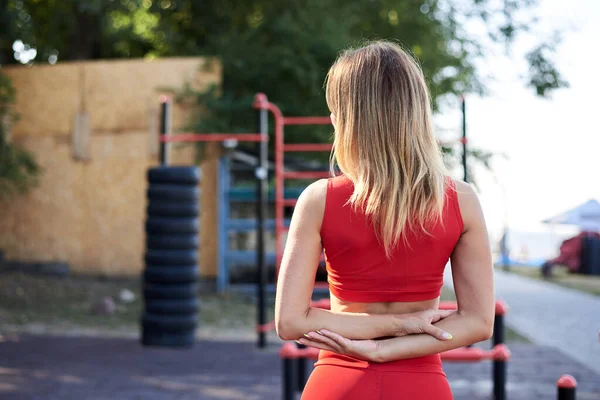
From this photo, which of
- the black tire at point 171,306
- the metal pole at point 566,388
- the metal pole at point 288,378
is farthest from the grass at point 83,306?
the metal pole at point 566,388

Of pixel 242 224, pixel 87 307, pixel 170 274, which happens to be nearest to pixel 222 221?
pixel 242 224

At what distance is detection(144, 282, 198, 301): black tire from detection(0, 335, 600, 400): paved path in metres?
0.52

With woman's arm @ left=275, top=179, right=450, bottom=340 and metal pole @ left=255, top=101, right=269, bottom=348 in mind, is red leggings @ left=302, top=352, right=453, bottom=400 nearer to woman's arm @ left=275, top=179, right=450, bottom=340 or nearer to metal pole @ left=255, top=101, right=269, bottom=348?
woman's arm @ left=275, top=179, right=450, bottom=340

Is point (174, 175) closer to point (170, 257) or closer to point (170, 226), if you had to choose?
point (170, 226)

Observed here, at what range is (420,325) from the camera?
1.68 m

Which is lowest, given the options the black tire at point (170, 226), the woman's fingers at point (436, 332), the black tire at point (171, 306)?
the black tire at point (171, 306)

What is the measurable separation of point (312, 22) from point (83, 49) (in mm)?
4341

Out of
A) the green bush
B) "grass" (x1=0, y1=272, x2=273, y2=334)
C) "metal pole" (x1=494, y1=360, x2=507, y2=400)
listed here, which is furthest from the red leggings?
the green bush

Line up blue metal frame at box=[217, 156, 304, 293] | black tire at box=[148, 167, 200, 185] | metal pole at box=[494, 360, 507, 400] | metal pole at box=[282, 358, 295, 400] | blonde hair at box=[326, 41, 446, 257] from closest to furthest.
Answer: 1. blonde hair at box=[326, 41, 446, 257]
2. metal pole at box=[282, 358, 295, 400]
3. metal pole at box=[494, 360, 507, 400]
4. black tire at box=[148, 167, 200, 185]
5. blue metal frame at box=[217, 156, 304, 293]

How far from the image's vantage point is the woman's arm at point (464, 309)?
168 cm

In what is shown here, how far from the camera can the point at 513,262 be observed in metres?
23.8

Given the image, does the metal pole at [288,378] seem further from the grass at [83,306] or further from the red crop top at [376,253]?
the grass at [83,306]

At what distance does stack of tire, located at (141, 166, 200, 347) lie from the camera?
7.19 meters

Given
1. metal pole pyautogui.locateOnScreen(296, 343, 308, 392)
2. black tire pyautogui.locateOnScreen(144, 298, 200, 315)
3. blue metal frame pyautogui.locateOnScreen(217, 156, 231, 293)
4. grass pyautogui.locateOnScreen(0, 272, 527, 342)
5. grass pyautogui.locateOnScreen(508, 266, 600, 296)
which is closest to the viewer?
metal pole pyautogui.locateOnScreen(296, 343, 308, 392)
